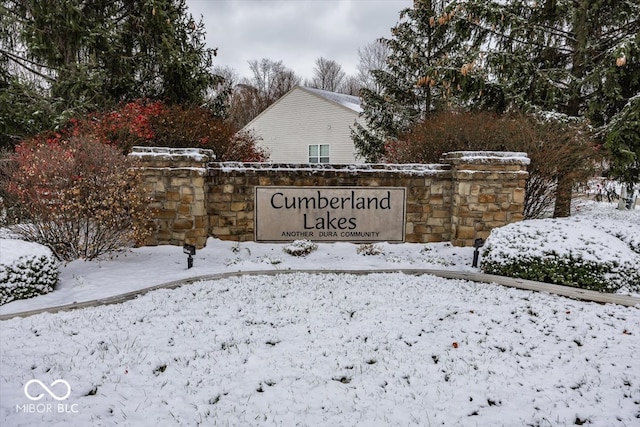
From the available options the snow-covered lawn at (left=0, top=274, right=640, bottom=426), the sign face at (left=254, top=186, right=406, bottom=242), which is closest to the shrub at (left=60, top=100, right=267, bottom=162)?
the sign face at (left=254, top=186, right=406, bottom=242)

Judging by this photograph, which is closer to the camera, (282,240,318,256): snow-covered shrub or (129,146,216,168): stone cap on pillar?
(129,146,216,168): stone cap on pillar

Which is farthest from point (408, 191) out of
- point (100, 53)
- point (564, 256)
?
point (100, 53)

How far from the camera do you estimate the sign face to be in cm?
Answer: 738

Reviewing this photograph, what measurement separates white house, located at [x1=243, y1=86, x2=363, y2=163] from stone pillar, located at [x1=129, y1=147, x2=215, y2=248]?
39.5ft

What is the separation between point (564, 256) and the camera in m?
5.44

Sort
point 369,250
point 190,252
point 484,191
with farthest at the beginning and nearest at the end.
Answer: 1. point 484,191
2. point 369,250
3. point 190,252

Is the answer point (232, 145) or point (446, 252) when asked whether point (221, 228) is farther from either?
point (446, 252)

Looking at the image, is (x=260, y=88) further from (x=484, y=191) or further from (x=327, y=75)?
(x=484, y=191)

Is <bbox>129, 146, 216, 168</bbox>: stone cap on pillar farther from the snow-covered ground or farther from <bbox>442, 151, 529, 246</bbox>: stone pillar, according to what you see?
<bbox>442, 151, 529, 246</bbox>: stone pillar

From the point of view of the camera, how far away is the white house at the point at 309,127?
18.9 meters

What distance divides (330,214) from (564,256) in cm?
382

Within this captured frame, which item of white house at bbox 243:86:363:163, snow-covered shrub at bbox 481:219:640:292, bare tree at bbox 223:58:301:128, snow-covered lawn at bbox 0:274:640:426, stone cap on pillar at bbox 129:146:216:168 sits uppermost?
bare tree at bbox 223:58:301:128

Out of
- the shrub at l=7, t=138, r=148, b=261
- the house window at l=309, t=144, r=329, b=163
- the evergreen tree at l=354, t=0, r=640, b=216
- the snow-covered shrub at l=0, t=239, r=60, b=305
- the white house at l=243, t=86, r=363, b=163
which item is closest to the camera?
the snow-covered shrub at l=0, t=239, r=60, b=305

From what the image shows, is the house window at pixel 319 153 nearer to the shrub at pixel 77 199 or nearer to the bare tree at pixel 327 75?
the shrub at pixel 77 199
